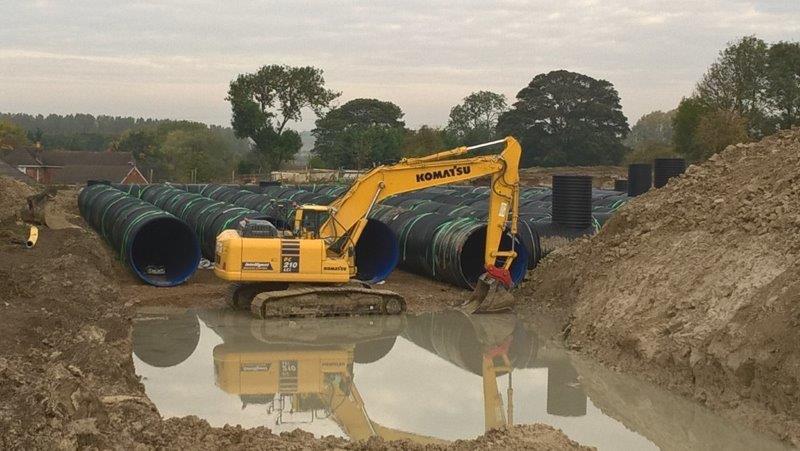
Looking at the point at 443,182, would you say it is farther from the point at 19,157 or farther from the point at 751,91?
the point at 19,157

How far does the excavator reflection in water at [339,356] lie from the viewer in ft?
37.0

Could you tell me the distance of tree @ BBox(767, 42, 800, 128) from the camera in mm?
50438

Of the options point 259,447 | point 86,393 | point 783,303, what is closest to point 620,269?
point 783,303

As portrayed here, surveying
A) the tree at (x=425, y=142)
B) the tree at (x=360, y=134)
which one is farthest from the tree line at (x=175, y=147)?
the tree at (x=425, y=142)

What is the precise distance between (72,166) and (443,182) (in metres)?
73.0

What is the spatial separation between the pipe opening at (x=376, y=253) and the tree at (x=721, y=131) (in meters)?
27.9

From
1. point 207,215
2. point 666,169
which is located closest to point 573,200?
point 666,169

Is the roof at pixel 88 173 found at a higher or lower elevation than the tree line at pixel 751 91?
lower

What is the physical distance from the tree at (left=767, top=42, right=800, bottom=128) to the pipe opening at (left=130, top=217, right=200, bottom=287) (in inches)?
1478

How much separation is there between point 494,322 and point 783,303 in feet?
21.7

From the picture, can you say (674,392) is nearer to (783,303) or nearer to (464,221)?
(783,303)

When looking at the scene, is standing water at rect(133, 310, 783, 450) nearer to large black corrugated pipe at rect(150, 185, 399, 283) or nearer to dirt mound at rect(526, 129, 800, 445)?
dirt mound at rect(526, 129, 800, 445)

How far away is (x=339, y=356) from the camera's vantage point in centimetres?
1420

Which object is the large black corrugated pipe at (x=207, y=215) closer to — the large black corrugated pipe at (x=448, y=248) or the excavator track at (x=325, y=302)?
the large black corrugated pipe at (x=448, y=248)
